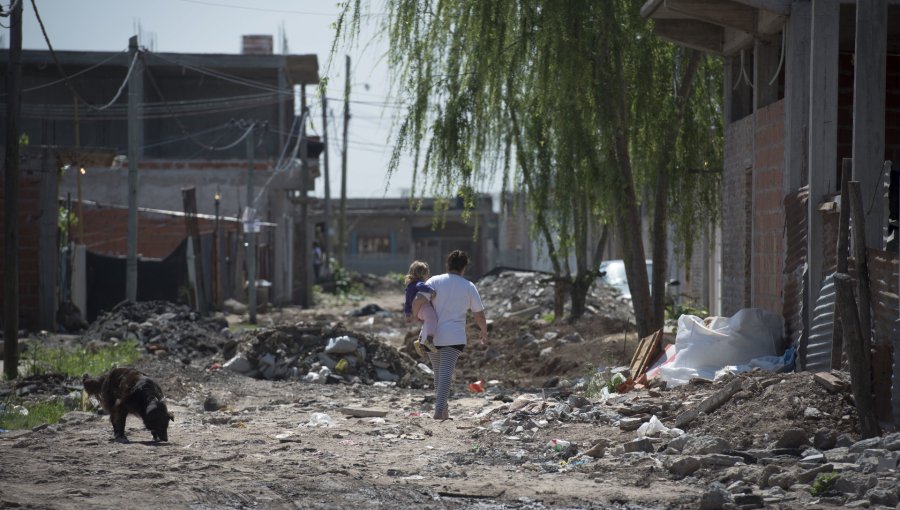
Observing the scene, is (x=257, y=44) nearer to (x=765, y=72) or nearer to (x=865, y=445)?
(x=765, y=72)

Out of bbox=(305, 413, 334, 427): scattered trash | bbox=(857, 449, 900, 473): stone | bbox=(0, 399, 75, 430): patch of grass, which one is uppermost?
bbox=(857, 449, 900, 473): stone

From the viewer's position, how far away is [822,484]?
22.4 ft

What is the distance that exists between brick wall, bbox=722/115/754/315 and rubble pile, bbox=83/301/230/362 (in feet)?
29.1

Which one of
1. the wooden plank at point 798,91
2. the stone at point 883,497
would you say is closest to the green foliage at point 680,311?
the wooden plank at point 798,91

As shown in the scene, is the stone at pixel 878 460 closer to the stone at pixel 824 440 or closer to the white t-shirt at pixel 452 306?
the stone at pixel 824 440

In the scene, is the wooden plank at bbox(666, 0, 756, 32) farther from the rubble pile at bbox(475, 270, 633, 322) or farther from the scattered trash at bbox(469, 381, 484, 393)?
the rubble pile at bbox(475, 270, 633, 322)

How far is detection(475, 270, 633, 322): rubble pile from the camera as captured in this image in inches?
1086

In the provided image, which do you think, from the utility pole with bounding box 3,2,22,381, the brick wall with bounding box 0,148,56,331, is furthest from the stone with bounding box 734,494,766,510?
the brick wall with bounding box 0,148,56,331

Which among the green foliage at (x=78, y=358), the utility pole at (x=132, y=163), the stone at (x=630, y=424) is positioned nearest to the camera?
the stone at (x=630, y=424)

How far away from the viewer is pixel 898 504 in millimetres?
6195

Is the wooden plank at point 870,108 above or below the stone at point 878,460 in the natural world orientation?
above

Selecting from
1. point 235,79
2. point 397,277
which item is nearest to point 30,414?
point 235,79

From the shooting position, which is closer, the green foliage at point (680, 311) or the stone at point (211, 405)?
the stone at point (211, 405)

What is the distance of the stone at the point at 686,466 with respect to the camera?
7.62m
